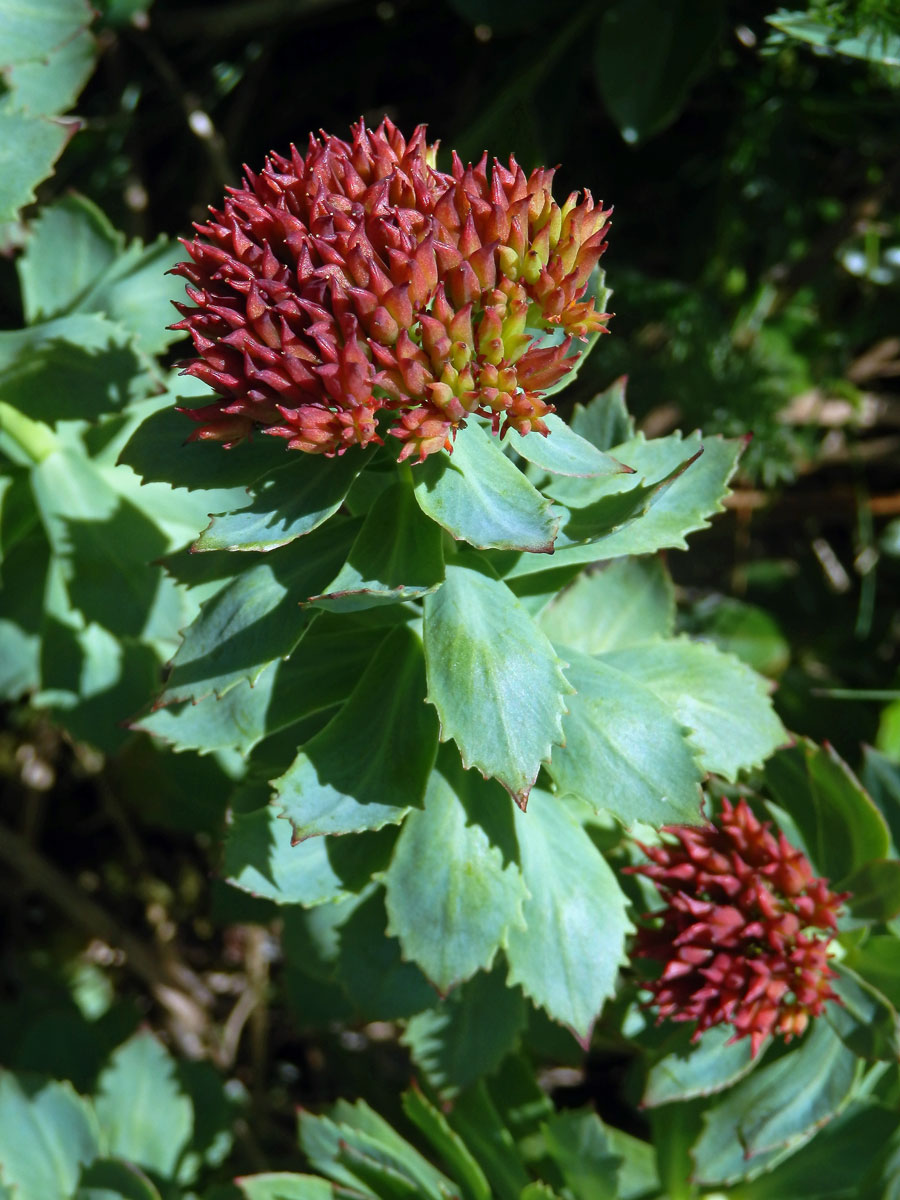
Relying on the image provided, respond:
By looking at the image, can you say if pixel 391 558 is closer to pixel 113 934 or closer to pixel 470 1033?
pixel 470 1033

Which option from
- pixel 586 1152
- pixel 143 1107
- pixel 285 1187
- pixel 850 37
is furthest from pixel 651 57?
pixel 143 1107

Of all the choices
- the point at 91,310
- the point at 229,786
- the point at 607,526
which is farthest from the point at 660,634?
the point at 91,310

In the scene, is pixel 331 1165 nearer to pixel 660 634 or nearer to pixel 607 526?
pixel 660 634

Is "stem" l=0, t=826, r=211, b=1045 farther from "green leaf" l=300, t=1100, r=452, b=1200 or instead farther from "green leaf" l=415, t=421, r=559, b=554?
"green leaf" l=415, t=421, r=559, b=554

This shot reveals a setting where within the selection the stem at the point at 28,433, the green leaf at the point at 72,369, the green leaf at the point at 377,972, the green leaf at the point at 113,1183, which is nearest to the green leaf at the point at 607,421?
the green leaf at the point at 72,369

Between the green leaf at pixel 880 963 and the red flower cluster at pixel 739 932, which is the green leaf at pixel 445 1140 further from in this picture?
the green leaf at pixel 880 963
